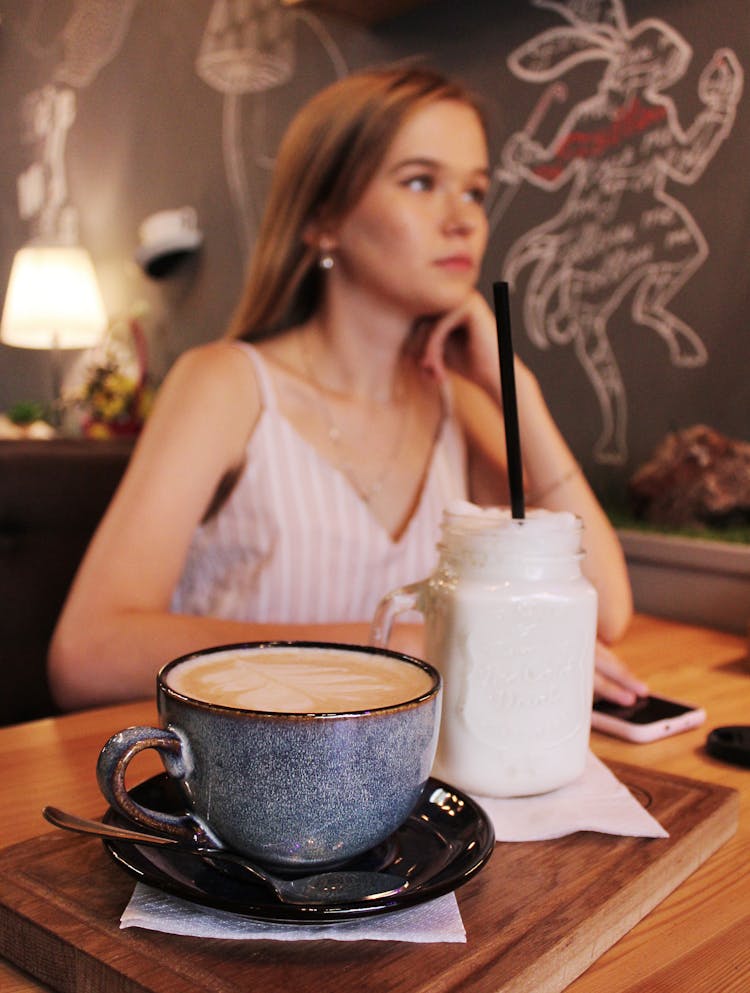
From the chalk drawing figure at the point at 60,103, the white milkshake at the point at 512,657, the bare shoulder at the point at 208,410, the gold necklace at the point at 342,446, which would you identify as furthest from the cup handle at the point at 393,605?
the chalk drawing figure at the point at 60,103

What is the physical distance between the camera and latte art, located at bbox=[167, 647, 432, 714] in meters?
0.54

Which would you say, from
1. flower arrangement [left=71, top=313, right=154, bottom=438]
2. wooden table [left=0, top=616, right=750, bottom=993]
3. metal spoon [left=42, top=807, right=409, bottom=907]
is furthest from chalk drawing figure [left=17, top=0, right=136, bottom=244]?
metal spoon [left=42, top=807, right=409, bottom=907]

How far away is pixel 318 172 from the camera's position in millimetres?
1644

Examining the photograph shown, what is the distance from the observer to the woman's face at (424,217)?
1.56 m

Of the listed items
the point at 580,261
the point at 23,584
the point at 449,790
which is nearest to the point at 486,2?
the point at 580,261

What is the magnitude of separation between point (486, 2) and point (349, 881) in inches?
84.4

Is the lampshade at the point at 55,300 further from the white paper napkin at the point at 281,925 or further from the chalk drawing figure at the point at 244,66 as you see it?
the white paper napkin at the point at 281,925

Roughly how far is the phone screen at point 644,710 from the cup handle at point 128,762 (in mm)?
511

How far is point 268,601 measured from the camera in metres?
1.57

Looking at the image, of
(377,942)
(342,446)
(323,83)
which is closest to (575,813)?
(377,942)

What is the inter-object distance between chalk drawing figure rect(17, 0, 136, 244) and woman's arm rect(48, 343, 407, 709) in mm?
2607

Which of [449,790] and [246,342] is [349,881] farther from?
[246,342]

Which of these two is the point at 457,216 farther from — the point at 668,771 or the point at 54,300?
the point at 54,300

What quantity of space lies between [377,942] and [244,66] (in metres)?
2.96
